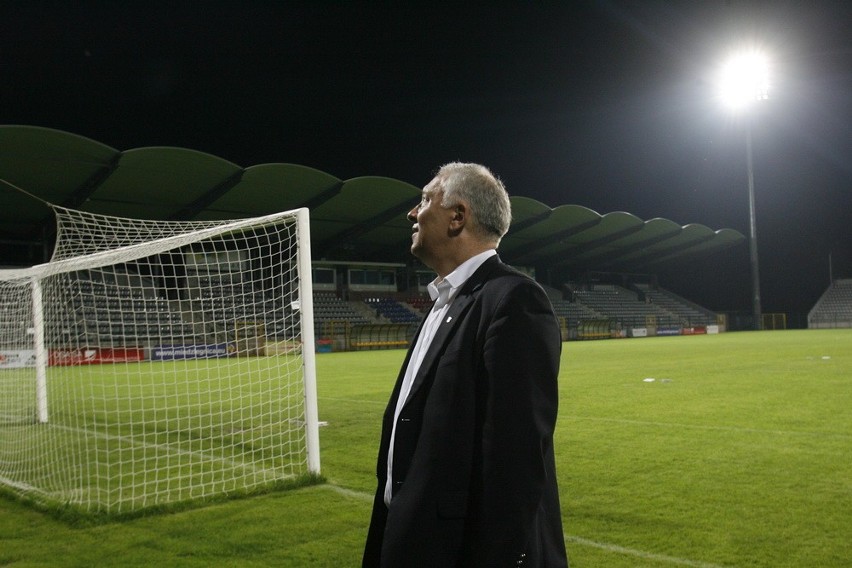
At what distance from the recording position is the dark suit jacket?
5.50 feet

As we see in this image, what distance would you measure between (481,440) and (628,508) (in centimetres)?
338

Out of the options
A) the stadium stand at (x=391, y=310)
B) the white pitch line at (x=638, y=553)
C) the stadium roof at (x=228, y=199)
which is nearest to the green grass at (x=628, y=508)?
the white pitch line at (x=638, y=553)

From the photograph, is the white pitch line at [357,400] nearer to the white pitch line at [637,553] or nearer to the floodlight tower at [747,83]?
the white pitch line at [637,553]

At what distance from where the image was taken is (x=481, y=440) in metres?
1.77

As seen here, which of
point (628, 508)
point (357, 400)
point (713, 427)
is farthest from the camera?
point (357, 400)

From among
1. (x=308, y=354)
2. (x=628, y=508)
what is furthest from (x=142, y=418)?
(x=628, y=508)

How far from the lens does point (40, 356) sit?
30.0 feet

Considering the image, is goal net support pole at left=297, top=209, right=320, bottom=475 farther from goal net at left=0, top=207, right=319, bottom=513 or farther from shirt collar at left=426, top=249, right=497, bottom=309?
shirt collar at left=426, top=249, right=497, bottom=309

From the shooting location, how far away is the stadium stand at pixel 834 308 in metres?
48.4

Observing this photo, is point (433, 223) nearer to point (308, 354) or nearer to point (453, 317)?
point (453, 317)

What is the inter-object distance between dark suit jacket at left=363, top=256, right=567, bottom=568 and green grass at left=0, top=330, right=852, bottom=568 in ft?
7.51

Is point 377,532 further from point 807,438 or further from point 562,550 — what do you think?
point 807,438

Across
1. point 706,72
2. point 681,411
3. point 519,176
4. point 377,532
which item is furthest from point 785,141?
point 377,532

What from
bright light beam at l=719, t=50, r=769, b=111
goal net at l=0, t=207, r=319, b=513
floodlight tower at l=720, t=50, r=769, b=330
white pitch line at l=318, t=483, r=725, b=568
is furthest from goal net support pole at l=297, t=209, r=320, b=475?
bright light beam at l=719, t=50, r=769, b=111
